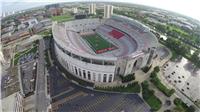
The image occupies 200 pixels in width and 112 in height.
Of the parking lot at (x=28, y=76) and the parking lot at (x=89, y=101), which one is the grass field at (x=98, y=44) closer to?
the parking lot at (x=89, y=101)

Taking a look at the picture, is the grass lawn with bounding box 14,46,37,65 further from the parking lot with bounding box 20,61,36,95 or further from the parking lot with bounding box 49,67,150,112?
the parking lot with bounding box 49,67,150,112

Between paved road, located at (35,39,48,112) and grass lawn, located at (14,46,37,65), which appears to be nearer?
paved road, located at (35,39,48,112)

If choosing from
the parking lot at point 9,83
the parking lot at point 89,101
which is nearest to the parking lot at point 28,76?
the parking lot at point 9,83

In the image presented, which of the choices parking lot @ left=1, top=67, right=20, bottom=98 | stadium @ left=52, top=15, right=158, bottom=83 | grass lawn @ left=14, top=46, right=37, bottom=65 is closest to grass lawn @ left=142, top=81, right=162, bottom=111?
stadium @ left=52, top=15, right=158, bottom=83

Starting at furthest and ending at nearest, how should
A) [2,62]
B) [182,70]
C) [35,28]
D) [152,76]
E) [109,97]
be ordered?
[35,28]
[2,62]
[182,70]
[152,76]
[109,97]

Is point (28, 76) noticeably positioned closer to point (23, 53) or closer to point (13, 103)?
point (13, 103)

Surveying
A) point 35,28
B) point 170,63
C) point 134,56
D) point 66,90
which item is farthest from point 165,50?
point 35,28

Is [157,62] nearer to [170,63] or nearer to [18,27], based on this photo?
[170,63]
